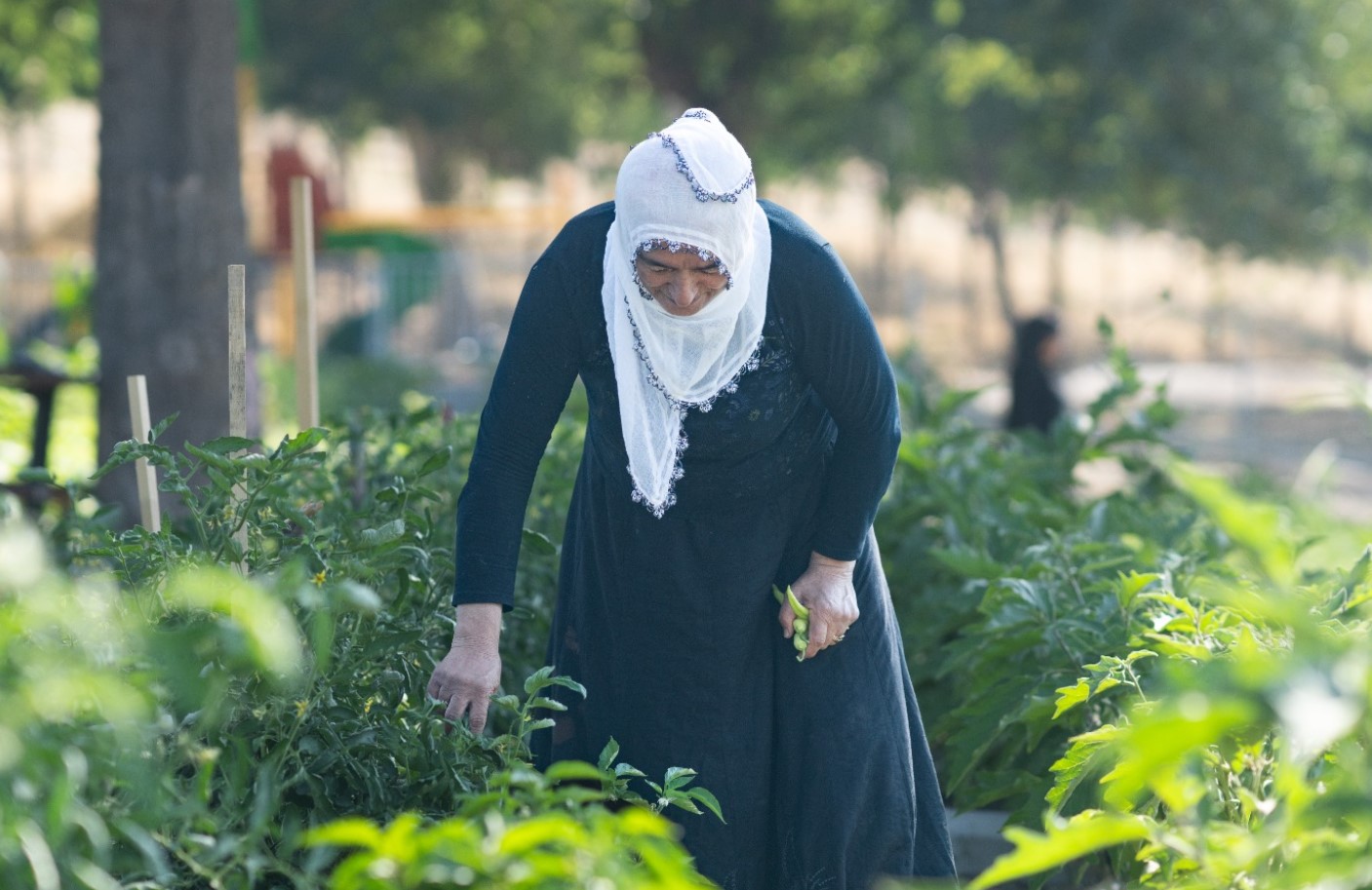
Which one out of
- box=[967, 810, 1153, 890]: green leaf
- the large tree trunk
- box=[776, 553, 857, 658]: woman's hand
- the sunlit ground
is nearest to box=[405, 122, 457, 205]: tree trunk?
the sunlit ground

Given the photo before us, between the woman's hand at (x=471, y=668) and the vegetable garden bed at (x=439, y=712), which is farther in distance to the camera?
the woman's hand at (x=471, y=668)

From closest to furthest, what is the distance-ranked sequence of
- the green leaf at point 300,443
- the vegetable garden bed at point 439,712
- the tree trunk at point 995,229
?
the vegetable garden bed at point 439,712 → the green leaf at point 300,443 → the tree trunk at point 995,229

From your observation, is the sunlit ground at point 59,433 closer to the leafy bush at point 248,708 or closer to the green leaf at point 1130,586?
the leafy bush at point 248,708

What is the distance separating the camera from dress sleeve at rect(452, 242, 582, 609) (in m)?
2.48

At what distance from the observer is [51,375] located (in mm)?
5305

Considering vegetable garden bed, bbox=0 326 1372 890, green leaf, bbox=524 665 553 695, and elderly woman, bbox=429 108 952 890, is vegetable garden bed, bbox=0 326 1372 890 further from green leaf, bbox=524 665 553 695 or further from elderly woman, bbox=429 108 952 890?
elderly woman, bbox=429 108 952 890

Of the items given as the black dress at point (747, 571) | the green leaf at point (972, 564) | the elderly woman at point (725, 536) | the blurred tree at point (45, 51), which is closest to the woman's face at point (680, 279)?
the elderly woman at point (725, 536)

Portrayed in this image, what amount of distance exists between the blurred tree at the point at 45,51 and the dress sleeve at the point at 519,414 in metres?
11.9

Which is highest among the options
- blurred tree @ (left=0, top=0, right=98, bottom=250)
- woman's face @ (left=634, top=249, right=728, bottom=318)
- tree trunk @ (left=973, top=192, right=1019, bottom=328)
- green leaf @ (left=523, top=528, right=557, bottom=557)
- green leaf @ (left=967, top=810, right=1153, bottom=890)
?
blurred tree @ (left=0, top=0, right=98, bottom=250)

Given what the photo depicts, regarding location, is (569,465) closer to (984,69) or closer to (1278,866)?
(1278,866)

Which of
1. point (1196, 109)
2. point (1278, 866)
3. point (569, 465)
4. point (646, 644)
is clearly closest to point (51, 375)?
point (569, 465)

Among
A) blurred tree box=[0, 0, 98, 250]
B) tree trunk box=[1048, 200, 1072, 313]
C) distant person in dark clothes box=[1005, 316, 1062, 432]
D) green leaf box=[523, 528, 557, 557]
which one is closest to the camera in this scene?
green leaf box=[523, 528, 557, 557]

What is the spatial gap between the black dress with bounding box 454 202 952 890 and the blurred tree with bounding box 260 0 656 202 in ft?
45.8

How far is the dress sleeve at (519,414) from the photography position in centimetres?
248
